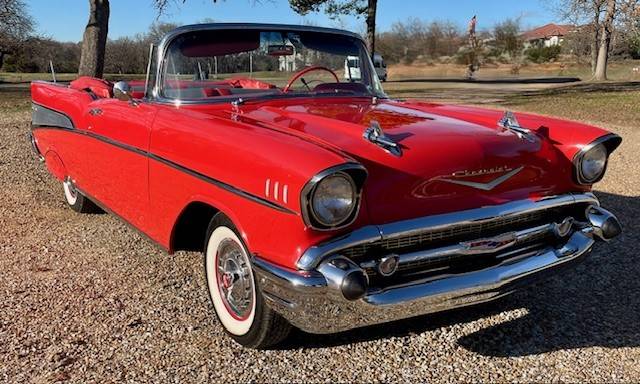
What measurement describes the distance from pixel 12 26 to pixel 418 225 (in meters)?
36.6

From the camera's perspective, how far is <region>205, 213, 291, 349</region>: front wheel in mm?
2582

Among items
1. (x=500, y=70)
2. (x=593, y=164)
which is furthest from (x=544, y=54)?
(x=593, y=164)

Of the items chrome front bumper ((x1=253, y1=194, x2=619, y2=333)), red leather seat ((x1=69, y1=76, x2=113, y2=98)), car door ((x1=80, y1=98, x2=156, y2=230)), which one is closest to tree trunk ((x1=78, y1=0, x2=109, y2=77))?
red leather seat ((x1=69, y1=76, x2=113, y2=98))

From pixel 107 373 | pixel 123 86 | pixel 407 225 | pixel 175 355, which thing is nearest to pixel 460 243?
pixel 407 225

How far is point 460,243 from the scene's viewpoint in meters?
2.52

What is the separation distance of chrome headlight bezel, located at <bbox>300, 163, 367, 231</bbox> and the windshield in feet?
5.02

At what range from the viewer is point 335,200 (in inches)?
88.7

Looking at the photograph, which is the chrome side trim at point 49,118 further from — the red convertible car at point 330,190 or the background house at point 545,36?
the background house at point 545,36

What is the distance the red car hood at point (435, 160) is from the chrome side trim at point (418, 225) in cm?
4

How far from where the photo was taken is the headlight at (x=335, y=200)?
2230mm

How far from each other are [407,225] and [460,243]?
30 cm

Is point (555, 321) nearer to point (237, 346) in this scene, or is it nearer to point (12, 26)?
point (237, 346)

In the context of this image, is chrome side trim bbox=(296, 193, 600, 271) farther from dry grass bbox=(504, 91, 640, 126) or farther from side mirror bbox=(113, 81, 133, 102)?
dry grass bbox=(504, 91, 640, 126)

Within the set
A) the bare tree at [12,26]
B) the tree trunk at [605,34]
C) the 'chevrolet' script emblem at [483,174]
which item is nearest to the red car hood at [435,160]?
the 'chevrolet' script emblem at [483,174]
